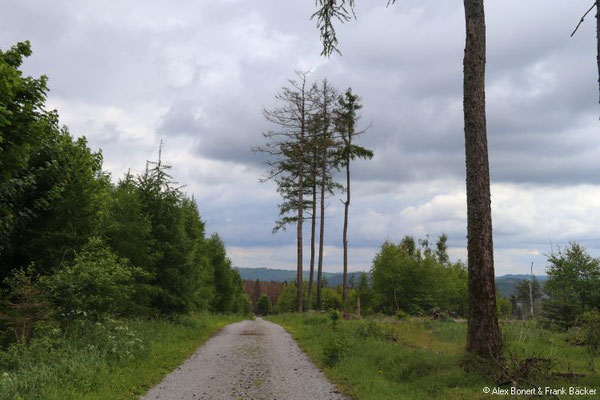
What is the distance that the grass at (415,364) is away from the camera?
7656mm

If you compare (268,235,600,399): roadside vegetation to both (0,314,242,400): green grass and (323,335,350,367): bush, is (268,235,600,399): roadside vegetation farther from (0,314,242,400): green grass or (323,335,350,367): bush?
(0,314,242,400): green grass

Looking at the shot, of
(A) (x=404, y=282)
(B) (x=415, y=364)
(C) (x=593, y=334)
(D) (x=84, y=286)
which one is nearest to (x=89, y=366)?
(D) (x=84, y=286)

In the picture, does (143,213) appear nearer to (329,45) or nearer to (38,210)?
(38,210)

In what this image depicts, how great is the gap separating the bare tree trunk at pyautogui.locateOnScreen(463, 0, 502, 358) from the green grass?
6943mm

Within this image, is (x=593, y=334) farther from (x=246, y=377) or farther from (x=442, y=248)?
(x=442, y=248)

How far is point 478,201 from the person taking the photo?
30.0ft

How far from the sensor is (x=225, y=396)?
8234mm

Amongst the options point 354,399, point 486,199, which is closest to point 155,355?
point 354,399

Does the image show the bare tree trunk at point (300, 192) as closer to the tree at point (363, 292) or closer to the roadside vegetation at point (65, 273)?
the roadside vegetation at point (65, 273)

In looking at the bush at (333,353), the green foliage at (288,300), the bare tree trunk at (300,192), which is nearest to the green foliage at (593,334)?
the bush at (333,353)

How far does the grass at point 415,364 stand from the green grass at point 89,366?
167 inches

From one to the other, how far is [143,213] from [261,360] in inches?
391

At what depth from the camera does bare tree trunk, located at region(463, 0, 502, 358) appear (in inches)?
352

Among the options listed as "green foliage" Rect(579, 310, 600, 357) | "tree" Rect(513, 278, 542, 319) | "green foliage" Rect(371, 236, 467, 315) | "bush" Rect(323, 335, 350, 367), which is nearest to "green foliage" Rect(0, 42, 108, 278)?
"bush" Rect(323, 335, 350, 367)
